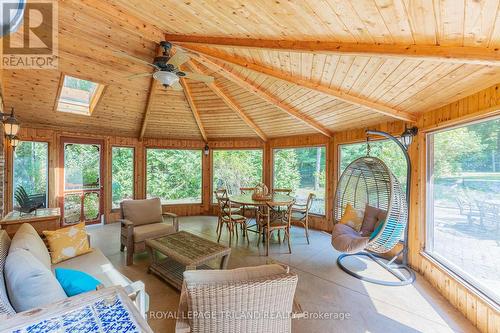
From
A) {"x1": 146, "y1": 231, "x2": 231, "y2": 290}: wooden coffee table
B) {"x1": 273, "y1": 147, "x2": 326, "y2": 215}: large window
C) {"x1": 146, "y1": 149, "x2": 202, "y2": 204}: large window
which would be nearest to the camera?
{"x1": 146, "y1": 231, "x2": 231, "y2": 290}: wooden coffee table

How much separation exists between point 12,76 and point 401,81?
5.92 metres

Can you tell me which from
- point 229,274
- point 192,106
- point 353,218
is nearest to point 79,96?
point 192,106

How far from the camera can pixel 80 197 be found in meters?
5.49

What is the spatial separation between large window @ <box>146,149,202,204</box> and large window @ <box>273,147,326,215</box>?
8.76 feet

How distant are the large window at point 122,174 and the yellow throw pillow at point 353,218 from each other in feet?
19.0

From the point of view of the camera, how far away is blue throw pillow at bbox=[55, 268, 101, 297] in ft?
4.95

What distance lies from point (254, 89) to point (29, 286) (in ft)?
11.9

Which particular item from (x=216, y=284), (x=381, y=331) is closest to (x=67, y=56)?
(x=216, y=284)

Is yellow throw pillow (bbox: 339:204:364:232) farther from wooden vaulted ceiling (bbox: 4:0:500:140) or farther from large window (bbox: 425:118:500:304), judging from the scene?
wooden vaulted ceiling (bbox: 4:0:500:140)

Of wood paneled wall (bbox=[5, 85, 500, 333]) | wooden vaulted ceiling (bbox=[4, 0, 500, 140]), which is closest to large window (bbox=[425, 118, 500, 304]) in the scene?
wood paneled wall (bbox=[5, 85, 500, 333])

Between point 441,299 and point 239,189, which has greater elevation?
point 239,189

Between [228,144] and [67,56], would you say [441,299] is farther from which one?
[67,56]

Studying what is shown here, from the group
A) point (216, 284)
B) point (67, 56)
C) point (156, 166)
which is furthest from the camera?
point (156, 166)

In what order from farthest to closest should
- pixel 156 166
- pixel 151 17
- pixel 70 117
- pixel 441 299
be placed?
pixel 156 166, pixel 70 117, pixel 441 299, pixel 151 17
